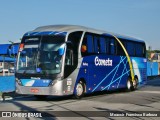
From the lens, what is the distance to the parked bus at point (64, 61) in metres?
16.3

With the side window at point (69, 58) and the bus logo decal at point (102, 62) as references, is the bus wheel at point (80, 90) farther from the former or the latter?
the bus logo decal at point (102, 62)

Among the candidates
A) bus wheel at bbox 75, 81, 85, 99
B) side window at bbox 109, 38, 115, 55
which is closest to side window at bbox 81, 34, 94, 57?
bus wheel at bbox 75, 81, 85, 99

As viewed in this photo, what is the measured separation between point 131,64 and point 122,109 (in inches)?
415

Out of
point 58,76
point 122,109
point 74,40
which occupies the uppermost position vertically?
point 74,40

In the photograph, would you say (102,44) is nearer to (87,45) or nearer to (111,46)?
(111,46)

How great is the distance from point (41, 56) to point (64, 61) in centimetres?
104

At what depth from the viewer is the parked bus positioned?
16312 mm

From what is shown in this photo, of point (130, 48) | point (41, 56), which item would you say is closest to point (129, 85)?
point (130, 48)

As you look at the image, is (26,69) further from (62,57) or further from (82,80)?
(82,80)

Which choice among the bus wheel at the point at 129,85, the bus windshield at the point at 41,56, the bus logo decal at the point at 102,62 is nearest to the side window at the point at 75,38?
the bus windshield at the point at 41,56

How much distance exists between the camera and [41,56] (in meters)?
16.6

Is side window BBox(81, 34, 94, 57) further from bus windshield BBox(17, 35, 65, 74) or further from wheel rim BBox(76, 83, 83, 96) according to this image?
bus windshield BBox(17, 35, 65, 74)

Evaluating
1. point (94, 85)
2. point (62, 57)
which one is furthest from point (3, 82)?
point (62, 57)

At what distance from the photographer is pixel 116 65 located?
22.0 meters
